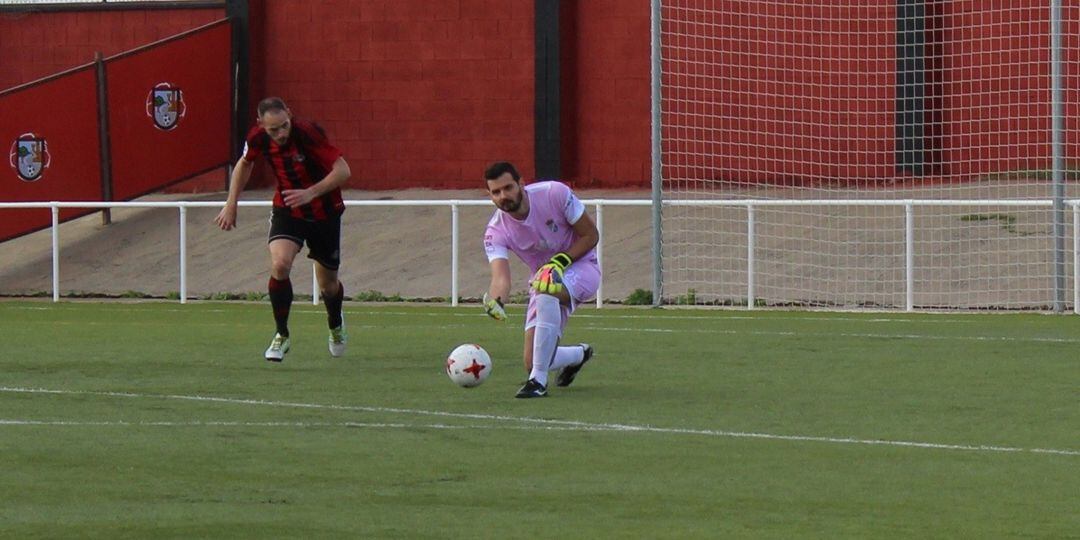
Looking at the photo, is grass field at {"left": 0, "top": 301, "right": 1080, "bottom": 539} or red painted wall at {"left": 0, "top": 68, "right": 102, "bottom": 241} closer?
grass field at {"left": 0, "top": 301, "right": 1080, "bottom": 539}

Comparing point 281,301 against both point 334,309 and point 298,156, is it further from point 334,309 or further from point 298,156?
point 298,156

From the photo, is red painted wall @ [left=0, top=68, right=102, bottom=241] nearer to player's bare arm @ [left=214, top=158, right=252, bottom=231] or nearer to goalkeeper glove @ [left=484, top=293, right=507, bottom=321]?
player's bare arm @ [left=214, top=158, right=252, bottom=231]

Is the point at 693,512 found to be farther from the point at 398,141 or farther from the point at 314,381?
the point at 398,141

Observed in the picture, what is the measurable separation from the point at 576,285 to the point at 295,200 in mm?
2687

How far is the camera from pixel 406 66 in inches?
1102

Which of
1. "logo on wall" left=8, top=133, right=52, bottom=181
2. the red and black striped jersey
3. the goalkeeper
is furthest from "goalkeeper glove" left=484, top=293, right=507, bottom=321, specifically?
"logo on wall" left=8, top=133, right=52, bottom=181

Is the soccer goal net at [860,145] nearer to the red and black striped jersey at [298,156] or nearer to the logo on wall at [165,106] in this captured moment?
the logo on wall at [165,106]

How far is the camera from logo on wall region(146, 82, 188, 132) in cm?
2716

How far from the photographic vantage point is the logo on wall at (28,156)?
25594 mm

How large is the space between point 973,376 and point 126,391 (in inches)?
192

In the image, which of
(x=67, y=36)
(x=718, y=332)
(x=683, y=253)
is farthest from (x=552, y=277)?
(x=67, y=36)

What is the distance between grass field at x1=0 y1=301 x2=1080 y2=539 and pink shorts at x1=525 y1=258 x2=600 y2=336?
1.47 ft

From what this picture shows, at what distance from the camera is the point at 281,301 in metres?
13.3

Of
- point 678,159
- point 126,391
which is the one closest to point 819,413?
point 126,391
